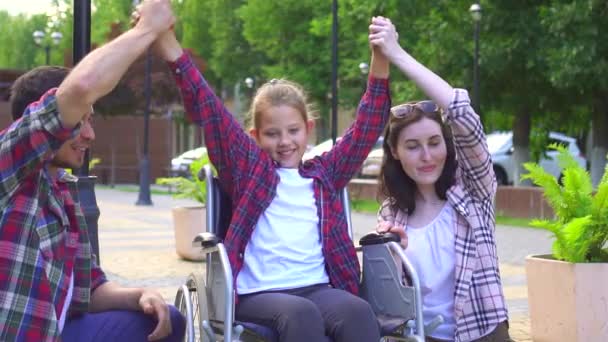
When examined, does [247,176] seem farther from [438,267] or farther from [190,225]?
[190,225]

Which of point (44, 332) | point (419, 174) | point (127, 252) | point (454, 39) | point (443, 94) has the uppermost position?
point (454, 39)

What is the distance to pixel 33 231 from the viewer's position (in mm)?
2914

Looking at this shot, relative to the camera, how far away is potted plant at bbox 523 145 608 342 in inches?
227

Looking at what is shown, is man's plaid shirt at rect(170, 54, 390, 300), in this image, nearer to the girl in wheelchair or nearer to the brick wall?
the girl in wheelchair

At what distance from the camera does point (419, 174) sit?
4.05 metres

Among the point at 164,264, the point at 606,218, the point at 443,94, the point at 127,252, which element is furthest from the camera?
the point at 127,252

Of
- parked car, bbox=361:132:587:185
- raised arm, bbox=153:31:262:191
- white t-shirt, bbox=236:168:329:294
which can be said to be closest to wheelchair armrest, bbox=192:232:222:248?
white t-shirt, bbox=236:168:329:294

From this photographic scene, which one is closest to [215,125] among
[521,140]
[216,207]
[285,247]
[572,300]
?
[216,207]

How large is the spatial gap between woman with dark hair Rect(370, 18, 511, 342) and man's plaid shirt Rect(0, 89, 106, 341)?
1.43 meters

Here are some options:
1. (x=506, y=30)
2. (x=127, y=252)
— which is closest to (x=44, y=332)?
(x=127, y=252)

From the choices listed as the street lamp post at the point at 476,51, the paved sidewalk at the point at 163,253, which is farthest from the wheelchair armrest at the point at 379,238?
the street lamp post at the point at 476,51

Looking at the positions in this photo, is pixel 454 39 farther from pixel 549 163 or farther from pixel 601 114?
pixel 549 163

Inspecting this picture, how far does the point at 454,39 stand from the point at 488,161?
1729 centimetres

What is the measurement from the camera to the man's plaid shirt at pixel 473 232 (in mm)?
3824
